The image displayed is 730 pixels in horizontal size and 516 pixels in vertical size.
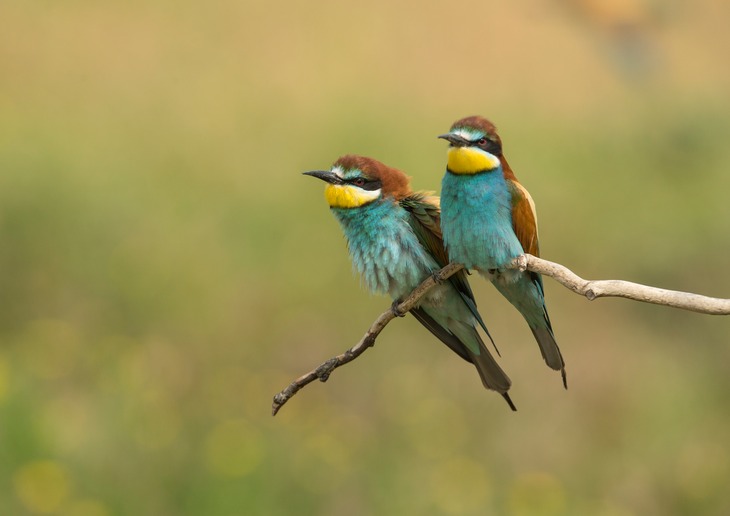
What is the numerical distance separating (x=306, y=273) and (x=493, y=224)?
3020mm

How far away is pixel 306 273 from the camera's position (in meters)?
5.07

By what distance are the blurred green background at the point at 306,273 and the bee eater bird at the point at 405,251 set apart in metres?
1.11

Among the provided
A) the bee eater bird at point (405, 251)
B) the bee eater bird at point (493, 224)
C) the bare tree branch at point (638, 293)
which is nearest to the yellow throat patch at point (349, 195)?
the bee eater bird at point (405, 251)

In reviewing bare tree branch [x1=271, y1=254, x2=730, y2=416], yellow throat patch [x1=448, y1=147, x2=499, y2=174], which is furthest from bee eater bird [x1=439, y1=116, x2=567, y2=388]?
bare tree branch [x1=271, y1=254, x2=730, y2=416]

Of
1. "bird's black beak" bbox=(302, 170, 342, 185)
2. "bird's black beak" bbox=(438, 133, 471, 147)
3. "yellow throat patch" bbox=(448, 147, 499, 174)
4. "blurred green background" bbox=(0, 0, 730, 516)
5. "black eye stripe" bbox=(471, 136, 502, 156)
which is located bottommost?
"blurred green background" bbox=(0, 0, 730, 516)

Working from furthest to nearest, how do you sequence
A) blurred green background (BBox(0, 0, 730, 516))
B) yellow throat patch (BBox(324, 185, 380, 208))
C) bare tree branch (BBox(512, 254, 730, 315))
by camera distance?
1. blurred green background (BBox(0, 0, 730, 516))
2. yellow throat patch (BBox(324, 185, 380, 208))
3. bare tree branch (BBox(512, 254, 730, 315))

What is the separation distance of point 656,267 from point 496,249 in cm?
344

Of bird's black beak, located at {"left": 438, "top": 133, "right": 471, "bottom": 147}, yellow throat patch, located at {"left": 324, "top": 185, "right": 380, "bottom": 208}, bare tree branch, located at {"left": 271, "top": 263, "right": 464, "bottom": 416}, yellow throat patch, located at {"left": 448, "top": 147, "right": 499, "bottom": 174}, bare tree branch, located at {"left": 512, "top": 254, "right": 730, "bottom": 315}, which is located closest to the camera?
bare tree branch, located at {"left": 512, "top": 254, "right": 730, "bottom": 315}

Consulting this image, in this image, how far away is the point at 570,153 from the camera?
5.80m

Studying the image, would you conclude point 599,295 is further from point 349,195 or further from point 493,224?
point 349,195

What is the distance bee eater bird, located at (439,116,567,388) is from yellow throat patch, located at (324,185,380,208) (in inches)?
8.9

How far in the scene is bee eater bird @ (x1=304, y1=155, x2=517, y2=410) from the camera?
238 centimetres

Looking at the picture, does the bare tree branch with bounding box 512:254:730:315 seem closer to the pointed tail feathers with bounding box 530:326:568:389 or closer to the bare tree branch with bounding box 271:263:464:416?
the bare tree branch with bounding box 271:263:464:416

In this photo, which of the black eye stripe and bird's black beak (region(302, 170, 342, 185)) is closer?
the black eye stripe
